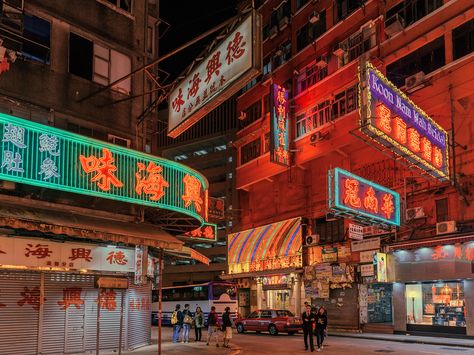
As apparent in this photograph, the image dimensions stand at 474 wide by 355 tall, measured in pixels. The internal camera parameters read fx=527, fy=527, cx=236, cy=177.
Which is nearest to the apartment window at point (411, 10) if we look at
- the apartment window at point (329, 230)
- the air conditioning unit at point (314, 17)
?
the air conditioning unit at point (314, 17)

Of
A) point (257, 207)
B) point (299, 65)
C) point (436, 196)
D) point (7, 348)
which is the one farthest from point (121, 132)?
point (257, 207)

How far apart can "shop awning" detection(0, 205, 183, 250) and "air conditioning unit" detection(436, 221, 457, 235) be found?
14.4m

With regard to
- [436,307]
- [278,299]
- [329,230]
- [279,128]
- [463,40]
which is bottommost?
[278,299]

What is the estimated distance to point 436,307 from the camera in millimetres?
25859

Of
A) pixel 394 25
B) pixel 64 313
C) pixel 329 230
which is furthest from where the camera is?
pixel 329 230

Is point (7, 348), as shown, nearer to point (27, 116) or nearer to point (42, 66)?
point (27, 116)

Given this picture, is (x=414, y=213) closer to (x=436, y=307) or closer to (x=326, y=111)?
(x=436, y=307)

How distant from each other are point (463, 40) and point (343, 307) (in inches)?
632

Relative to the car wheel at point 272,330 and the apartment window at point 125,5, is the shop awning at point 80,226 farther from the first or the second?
the car wheel at point 272,330

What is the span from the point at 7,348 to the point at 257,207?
2756 cm

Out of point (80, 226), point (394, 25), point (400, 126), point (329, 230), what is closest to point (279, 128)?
point (329, 230)

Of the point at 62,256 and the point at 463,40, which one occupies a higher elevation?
the point at 463,40

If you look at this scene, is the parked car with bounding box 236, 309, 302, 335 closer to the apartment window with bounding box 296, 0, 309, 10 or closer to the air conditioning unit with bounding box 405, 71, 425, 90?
the air conditioning unit with bounding box 405, 71, 425, 90

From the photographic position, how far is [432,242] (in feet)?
82.9
